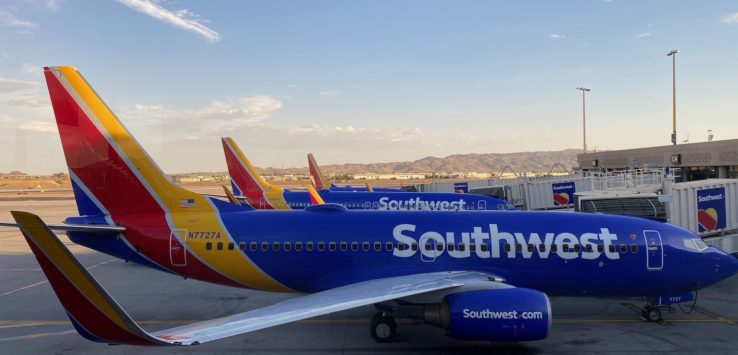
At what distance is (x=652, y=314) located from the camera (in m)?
13.8

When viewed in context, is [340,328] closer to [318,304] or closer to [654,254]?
[318,304]

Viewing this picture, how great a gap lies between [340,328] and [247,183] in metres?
19.7

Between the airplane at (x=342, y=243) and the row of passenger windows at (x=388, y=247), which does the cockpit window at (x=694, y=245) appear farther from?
the row of passenger windows at (x=388, y=247)

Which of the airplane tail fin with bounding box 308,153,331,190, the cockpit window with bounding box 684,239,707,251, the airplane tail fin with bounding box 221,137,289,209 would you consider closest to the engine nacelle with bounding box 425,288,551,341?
the cockpit window with bounding box 684,239,707,251

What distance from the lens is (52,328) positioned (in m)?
13.5

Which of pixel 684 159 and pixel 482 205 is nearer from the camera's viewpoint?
pixel 482 205

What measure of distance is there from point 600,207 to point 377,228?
1071cm

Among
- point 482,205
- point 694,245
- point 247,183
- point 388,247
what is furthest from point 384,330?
point 247,183

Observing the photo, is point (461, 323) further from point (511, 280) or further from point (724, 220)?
point (724, 220)

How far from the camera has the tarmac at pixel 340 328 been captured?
11.7 metres

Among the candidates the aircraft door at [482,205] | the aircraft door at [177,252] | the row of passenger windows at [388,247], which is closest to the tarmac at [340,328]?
the row of passenger windows at [388,247]

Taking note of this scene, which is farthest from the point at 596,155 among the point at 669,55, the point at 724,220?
the point at 724,220

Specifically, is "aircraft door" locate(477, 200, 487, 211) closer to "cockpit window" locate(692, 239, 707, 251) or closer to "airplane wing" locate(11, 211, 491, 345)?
"cockpit window" locate(692, 239, 707, 251)

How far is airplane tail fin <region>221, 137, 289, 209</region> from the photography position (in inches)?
1204
